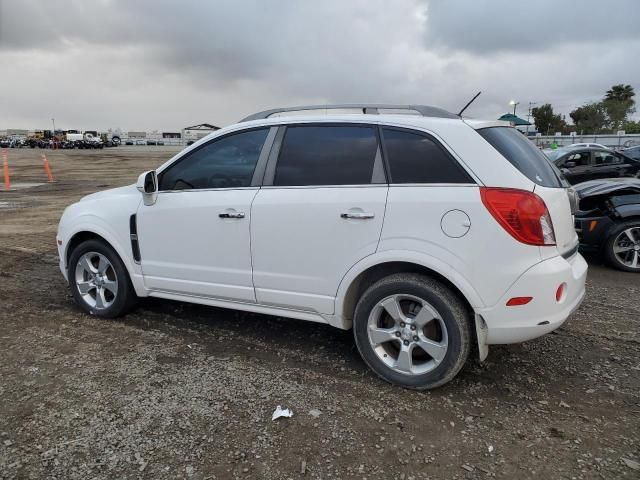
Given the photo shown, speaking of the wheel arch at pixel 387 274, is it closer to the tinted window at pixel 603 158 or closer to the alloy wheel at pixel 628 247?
the alloy wheel at pixel 628 247

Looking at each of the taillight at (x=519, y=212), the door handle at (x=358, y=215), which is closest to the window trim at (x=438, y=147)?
the taillight at (x=519, y=212)

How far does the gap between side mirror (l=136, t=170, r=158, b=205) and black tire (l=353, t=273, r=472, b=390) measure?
2016 millimetres

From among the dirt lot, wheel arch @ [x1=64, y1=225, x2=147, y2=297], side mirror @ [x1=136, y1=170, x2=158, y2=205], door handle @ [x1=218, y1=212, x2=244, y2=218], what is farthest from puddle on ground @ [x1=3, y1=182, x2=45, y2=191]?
door handle @ [x1=218, y1=212, x2=244, y2=218]

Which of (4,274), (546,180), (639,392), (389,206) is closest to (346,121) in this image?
(389,206)

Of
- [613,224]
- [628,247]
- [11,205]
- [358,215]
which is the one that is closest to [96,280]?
[358,215]

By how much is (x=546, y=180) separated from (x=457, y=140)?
669 millimetres

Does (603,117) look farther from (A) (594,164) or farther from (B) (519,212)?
(B) (519,212)

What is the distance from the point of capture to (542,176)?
3285 millimetres

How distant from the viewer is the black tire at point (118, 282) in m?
4.47

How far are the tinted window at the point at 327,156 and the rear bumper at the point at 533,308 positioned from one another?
116cm

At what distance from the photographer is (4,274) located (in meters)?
6.01

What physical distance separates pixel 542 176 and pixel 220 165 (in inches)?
94.0

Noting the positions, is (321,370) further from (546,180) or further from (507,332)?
(546,180)

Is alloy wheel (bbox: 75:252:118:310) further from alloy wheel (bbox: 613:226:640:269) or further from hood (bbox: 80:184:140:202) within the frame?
alloy wheel (bbox: 613:226:640:269)
